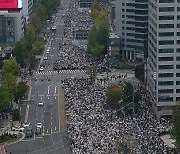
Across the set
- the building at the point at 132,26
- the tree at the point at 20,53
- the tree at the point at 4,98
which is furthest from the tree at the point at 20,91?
the building at the point at 132,26

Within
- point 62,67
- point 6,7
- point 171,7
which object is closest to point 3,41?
point 6,7

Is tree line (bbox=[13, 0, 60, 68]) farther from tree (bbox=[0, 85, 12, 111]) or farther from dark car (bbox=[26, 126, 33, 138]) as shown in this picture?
dark car (bbox=[26, 126, 33, 138])

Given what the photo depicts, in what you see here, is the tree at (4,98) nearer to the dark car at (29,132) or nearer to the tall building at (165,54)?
the dark car at (29,132)

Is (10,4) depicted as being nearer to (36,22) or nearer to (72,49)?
(36,22)

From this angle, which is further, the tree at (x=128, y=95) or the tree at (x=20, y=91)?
the tree at (x=20, y=91)

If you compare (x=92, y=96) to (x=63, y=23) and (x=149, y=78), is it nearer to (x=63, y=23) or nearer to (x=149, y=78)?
(x=149, y=78)
